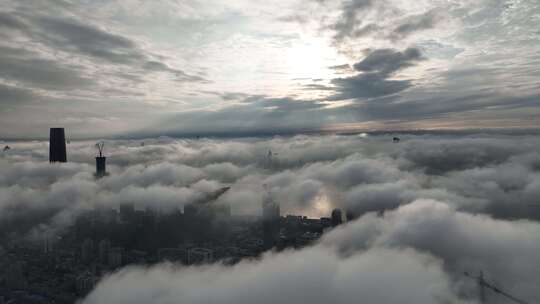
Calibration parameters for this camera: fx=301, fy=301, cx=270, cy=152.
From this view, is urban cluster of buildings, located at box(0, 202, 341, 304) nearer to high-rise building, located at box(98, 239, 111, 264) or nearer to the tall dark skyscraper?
high-rise building, located at box(98, 239, 111, 264)

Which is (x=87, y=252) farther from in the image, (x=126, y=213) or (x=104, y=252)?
(x=126, y=213)

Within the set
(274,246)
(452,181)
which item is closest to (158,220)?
(274,246)

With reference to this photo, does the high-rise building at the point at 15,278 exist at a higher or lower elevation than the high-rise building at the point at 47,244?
higher

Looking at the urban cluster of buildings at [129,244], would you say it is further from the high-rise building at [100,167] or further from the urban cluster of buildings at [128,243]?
the high-rise building at [100,167]

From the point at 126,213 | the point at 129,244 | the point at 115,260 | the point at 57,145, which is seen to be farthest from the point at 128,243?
the point at 57,145

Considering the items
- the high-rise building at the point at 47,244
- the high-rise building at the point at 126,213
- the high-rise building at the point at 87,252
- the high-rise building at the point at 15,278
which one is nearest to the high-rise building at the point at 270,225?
the high-rise building at the point at 87,252

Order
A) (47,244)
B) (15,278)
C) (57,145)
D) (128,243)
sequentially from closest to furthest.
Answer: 1. (15,278)
2. (128,243)
3. (47,244)
4. (57,145)
